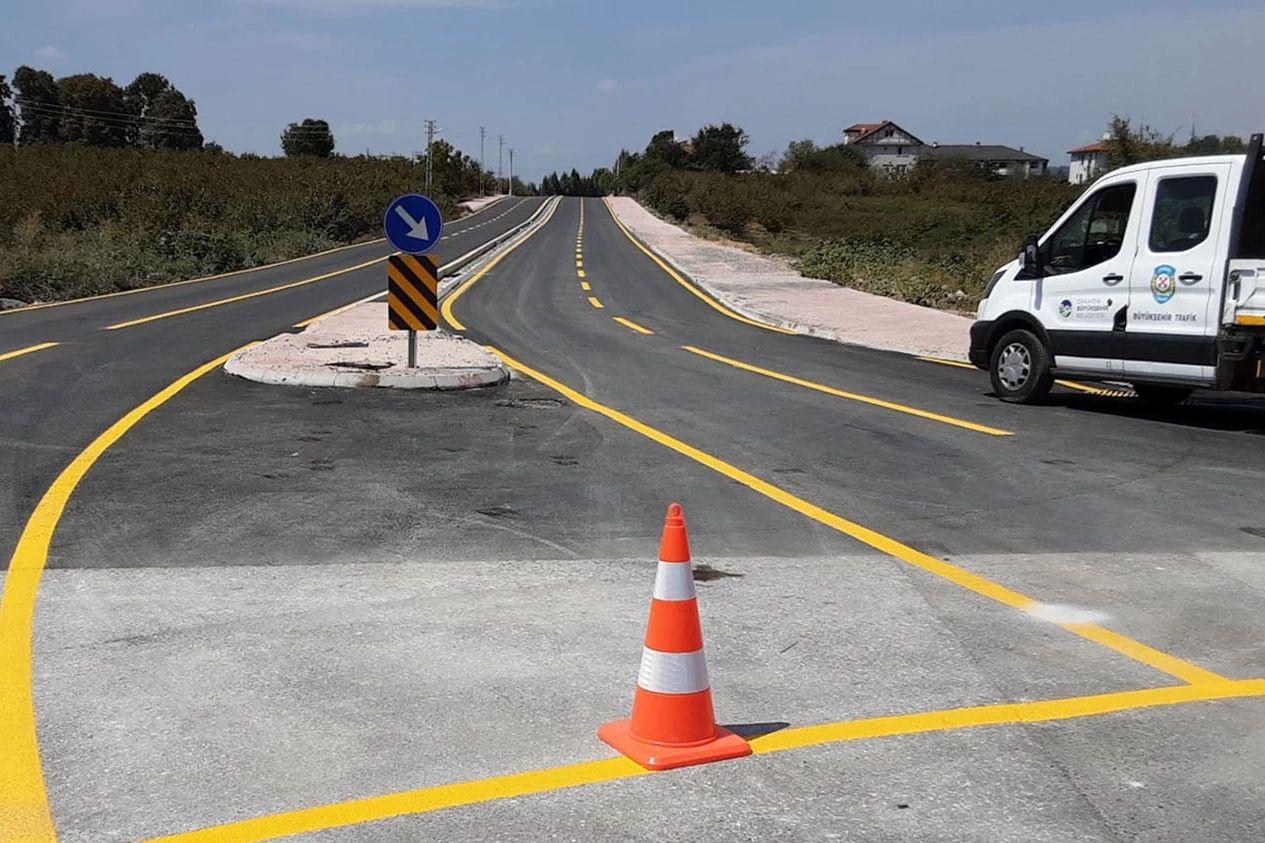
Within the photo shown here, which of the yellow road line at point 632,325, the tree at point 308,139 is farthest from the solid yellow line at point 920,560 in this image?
the tree at point 308,139

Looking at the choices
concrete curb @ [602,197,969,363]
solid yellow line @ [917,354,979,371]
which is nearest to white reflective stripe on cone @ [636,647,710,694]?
solid yellow line @ [917,354,979,371]

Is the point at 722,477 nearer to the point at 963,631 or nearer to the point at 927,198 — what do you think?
the point at 963,631

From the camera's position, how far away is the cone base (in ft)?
12.8

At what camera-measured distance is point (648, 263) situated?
38094 millimetres

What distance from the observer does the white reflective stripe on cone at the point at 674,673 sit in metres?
4.02

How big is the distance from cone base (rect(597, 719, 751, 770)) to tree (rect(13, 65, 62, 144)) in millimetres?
142456

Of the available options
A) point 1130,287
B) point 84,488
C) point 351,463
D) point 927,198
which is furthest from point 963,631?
point 927,198

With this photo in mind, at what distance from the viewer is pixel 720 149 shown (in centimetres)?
13462

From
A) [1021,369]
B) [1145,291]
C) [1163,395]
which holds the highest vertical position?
[1145,291]

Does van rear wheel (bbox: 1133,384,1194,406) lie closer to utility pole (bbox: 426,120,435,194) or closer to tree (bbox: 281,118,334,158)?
utility pole (bbox: 426,120,435,194)

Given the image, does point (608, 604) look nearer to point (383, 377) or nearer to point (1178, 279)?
point (383, 377)

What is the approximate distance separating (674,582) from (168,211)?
4022 centimetres

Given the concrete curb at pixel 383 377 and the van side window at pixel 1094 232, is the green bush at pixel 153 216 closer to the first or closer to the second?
the concrete curb at pixel 383 377

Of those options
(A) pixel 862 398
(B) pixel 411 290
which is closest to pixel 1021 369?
(A) pixel 862 398
